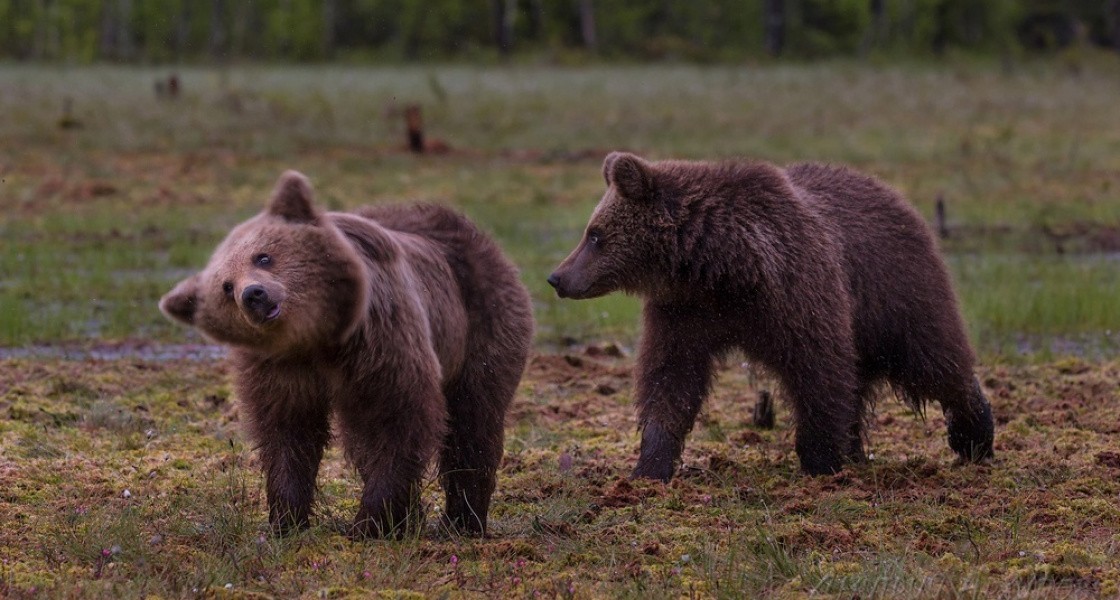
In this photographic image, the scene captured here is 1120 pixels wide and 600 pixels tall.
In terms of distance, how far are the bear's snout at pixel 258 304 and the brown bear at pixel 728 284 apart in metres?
2.42

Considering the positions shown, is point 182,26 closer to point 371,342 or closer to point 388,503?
point 388,503

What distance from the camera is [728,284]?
7.18m

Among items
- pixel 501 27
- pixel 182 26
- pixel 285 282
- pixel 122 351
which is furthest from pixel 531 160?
pixel 182 26

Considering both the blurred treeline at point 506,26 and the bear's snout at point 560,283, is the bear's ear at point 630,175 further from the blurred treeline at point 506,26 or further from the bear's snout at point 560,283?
the blurred treeline at point 506,26

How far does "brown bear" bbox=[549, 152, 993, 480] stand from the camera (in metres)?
7.17

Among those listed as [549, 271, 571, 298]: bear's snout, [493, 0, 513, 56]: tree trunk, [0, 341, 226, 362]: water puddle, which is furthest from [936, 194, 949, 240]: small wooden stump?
[493, 0, 513, 56]: tree trunk

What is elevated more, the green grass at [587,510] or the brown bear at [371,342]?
the brown bear at [371,342]

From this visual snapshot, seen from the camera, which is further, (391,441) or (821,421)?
(821,421)

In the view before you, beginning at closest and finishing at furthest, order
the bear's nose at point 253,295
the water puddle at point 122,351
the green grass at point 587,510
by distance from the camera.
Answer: the bear's nose at point 253,295 < the green grass at point 587,510 < the water puddle at point 122,351

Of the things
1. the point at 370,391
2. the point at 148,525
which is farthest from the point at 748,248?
the point at 148,525

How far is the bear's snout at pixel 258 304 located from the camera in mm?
4898

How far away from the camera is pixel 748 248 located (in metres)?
7.12

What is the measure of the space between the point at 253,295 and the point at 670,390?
2882 millimetres

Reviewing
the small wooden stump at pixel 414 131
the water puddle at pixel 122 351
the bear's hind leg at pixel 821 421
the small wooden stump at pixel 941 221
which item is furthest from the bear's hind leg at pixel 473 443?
the small wooden stump at pixel 414 131
